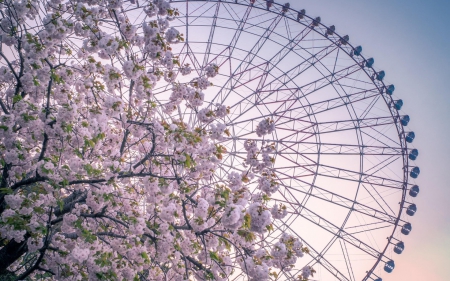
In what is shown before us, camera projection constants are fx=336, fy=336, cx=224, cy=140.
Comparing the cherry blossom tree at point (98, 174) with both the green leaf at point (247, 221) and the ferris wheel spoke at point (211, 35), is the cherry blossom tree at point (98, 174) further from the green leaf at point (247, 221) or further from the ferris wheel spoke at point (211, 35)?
the ferris wheel spoke at point (211, 35)

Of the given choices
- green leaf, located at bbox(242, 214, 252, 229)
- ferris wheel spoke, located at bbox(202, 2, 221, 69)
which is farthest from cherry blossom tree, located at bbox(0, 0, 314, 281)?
ferris wheel spoke, located at bbox(202, 2, 221, 69)

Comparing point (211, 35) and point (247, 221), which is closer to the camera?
point (247, 221)

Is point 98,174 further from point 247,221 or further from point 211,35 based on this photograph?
point 211,35

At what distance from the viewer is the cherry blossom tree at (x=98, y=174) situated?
7.22 m

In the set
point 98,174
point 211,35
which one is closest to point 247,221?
point 98,174

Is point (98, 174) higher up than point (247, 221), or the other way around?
point (98, 174)

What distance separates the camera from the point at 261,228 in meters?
7.32

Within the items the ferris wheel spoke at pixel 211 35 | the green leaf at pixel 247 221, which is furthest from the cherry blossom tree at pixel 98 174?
the ferris wheel spoke at pixel 211 35

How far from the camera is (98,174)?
738 centimetres

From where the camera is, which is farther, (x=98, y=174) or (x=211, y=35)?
(x=211, y=35)

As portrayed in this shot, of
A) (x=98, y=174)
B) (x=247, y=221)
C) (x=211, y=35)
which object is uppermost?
(x=211, y=35)

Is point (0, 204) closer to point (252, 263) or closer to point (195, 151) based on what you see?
point (195, 151)

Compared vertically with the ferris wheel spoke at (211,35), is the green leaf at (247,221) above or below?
below

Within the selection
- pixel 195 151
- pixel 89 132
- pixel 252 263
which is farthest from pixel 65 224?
pixel 252 263
